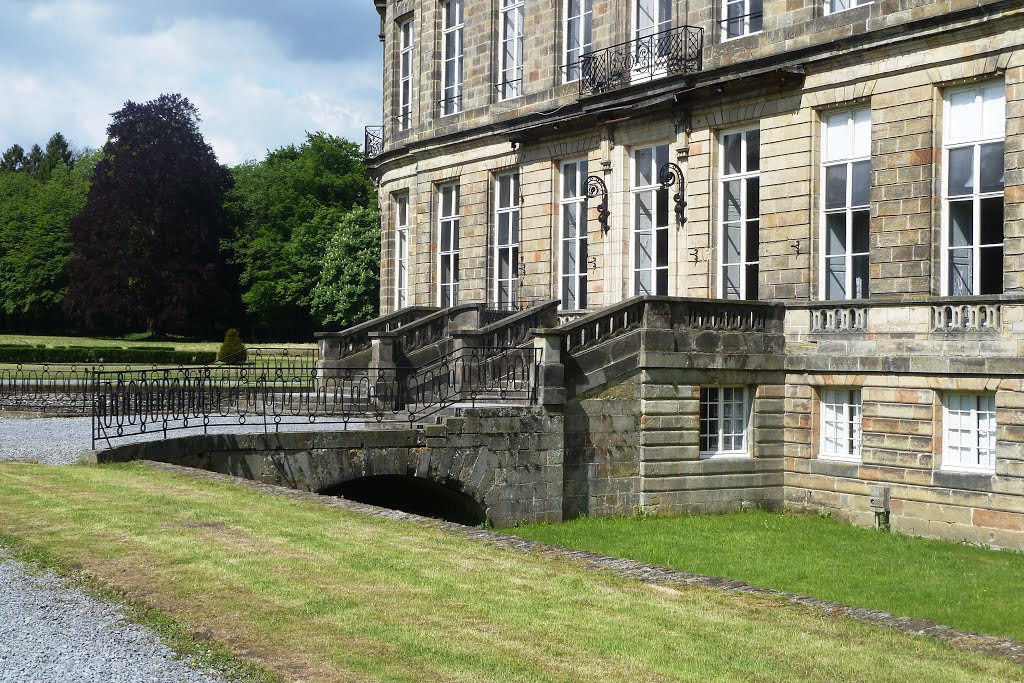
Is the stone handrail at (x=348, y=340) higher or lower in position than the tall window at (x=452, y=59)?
lower

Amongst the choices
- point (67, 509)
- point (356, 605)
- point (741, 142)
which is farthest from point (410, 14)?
point (356, 605)

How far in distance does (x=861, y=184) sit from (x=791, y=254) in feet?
5.16

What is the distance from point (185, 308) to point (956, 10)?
159 ft

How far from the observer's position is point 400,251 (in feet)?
98.7

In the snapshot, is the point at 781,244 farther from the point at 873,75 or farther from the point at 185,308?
the point at 185,308

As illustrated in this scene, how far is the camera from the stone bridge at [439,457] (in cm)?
1598

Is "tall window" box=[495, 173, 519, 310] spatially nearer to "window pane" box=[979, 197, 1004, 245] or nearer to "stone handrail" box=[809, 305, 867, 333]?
"stone handrail" box=[809, 305, 867, 333]

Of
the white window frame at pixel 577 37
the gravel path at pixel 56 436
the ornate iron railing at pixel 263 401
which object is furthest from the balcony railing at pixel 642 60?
the gravel path at pixel 56 436

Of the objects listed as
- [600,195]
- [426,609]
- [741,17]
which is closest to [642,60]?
[741,17]

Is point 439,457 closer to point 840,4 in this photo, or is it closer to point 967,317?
point 967,317

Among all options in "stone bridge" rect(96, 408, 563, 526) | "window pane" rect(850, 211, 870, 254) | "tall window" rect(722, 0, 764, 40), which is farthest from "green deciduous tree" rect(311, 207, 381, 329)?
"window pane" rect(850, 211, 870, 254)

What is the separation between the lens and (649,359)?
1828 centimetres

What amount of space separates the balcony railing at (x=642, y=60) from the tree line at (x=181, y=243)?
33.4 m

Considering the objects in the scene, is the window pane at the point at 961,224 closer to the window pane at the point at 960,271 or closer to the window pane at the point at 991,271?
the window pane at the point at 960,271
